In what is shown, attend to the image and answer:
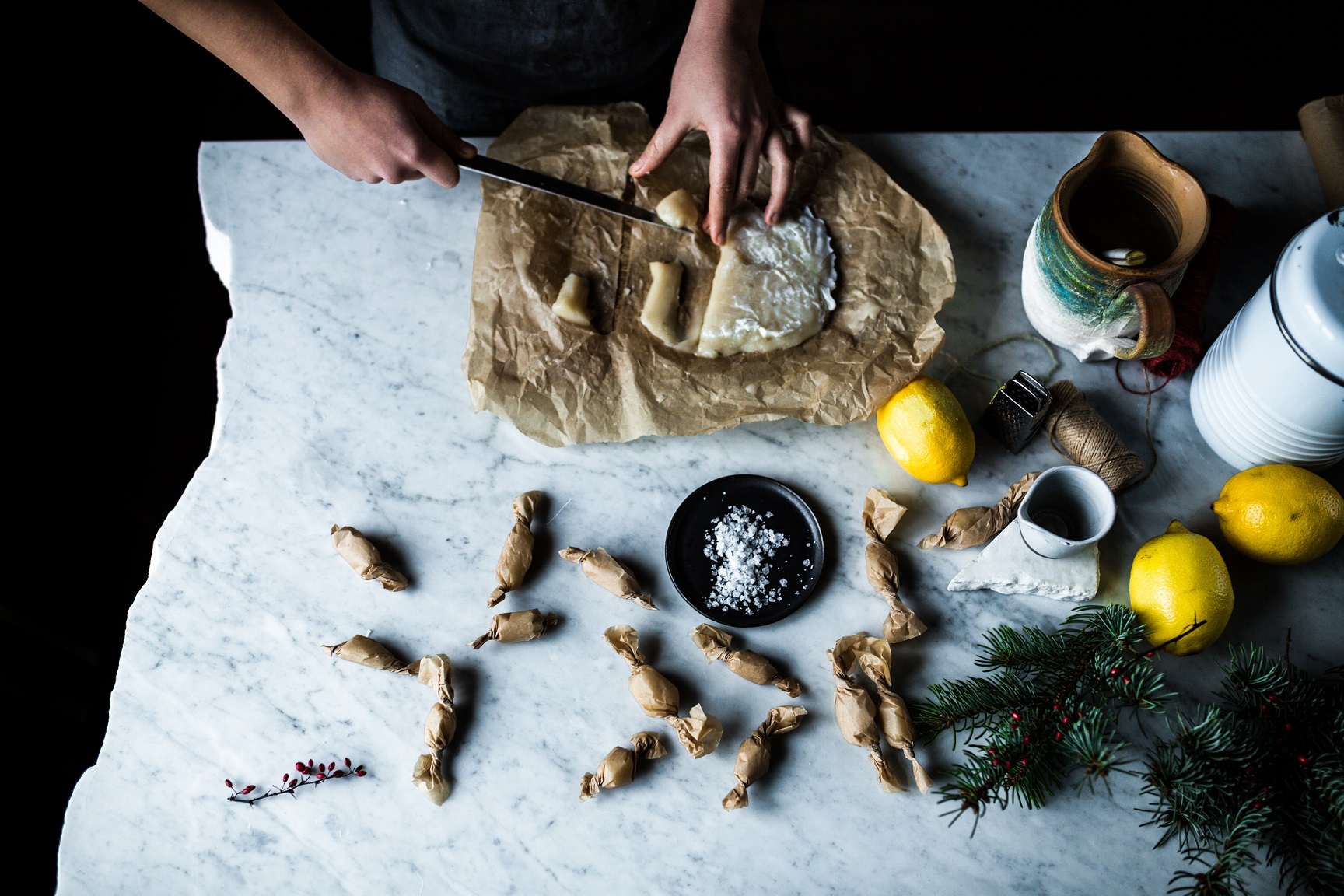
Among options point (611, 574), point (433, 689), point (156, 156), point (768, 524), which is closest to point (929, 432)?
point (768, 524)

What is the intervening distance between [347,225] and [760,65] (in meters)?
0.67

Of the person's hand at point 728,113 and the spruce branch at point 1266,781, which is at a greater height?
the person's hand at point 728,113

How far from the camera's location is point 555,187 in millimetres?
1184

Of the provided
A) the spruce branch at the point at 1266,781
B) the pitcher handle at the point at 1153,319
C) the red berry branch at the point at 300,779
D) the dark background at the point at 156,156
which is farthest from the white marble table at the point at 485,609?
the dark background at the point at 156,156

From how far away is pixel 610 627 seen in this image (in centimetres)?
111

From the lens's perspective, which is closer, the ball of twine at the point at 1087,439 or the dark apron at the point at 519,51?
the ball of twine at the point at 1087,439

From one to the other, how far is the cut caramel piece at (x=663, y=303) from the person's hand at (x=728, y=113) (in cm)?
9

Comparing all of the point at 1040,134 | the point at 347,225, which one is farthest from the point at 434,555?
the point at 1040,134

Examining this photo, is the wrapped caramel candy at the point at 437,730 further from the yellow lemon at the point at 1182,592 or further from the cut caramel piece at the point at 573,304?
the yellow lemon at the point at 1182,592

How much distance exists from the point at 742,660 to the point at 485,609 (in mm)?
355

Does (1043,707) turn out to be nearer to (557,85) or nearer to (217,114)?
(557,85)

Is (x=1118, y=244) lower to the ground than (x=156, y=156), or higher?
higher

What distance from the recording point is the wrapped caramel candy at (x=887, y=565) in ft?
3.56

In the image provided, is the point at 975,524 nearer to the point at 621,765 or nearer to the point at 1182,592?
the point at 1182,592
